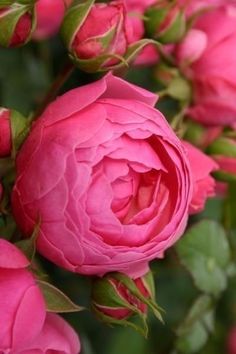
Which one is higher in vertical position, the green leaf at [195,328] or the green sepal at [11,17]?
the green sepal at [11,17]

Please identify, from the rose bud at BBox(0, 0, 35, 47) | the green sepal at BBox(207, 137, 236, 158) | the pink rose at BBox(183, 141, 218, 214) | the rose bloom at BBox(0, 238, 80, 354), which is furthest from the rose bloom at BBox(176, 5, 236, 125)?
the rose bloom at BBox(0, 238, 80, 354)

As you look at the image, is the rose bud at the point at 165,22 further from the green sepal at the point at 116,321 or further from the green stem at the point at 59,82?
the green sepal at the point at 116,321

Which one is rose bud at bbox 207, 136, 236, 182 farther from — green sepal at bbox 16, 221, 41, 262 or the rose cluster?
green sepal at bbox 16, 221, 41, 262

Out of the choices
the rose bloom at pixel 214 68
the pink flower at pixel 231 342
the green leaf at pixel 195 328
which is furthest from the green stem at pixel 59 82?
the pink flower at pixel 231 342

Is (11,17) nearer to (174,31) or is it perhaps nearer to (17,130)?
(17,130)

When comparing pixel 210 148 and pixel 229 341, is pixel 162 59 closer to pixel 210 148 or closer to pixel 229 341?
pixel 210 148

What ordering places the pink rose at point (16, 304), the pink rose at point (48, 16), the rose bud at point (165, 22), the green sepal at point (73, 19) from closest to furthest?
the pink rose at point (16, 304) → the green sepal at point (73, 19) → the rose bud at point (165, 22) → the pink rose at point (48, 16)
